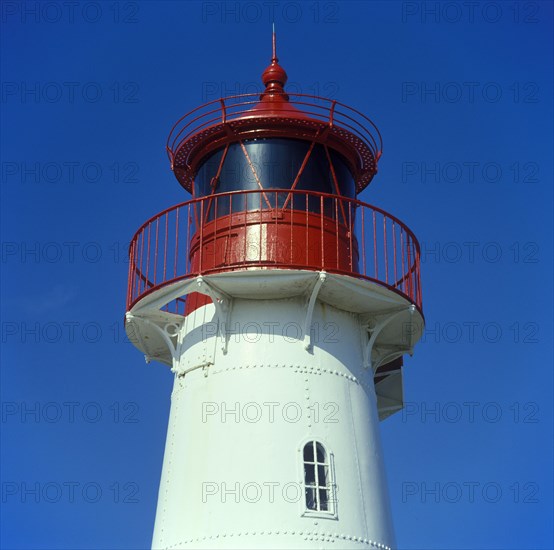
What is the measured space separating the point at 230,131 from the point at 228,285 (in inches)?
126

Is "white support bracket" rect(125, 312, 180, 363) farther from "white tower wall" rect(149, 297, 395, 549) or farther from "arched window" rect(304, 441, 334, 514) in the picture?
"arched window" rect(304, 441, 334, 514)

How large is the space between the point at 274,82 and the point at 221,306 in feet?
16.5

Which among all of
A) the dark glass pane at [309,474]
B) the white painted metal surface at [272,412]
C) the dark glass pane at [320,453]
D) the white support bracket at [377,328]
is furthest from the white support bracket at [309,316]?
the dark glass pane at [309,474]

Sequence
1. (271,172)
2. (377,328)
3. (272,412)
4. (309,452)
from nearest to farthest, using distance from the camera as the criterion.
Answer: (309,452) → (272,412) → (377,328) → (271,172)

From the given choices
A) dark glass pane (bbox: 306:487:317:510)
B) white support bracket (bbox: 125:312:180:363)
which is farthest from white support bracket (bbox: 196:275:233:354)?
dark glass pane (bbox: 306:487:317:510)

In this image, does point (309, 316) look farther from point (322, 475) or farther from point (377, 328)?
point (322, 475)

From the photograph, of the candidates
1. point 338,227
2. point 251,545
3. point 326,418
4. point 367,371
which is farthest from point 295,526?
point 338,227

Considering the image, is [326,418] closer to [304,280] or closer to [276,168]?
[304,280]

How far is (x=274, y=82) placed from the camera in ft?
71.2

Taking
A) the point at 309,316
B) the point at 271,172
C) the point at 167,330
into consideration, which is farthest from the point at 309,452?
the point at 271,172

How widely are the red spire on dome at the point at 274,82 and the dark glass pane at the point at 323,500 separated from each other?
7560mm

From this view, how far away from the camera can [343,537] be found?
57.0 ft

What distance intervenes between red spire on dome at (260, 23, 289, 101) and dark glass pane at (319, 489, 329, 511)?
24.8 ft

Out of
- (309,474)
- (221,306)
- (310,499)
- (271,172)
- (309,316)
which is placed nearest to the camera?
(310,499)
